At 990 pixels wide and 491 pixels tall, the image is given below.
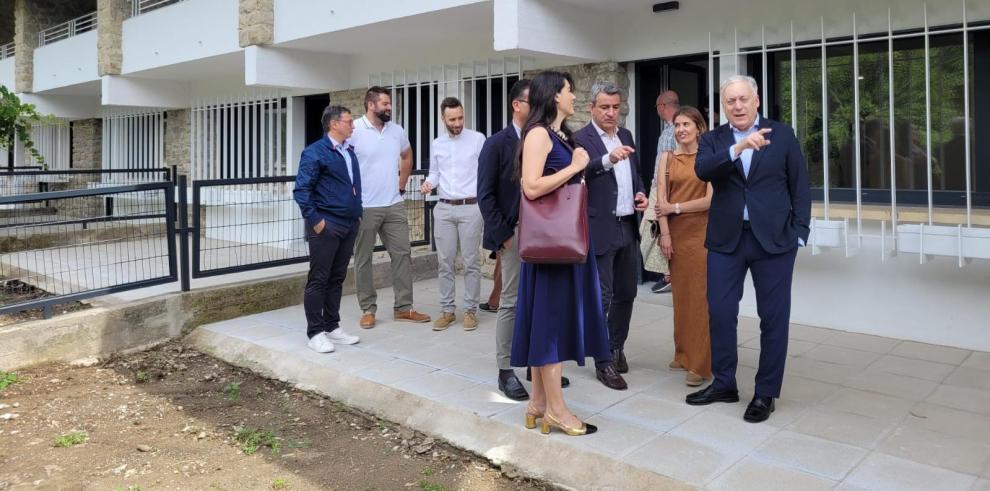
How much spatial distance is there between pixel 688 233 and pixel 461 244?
2137 millimetres

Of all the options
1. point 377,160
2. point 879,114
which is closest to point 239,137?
point 377,160

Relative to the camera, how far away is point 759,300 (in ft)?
13.3

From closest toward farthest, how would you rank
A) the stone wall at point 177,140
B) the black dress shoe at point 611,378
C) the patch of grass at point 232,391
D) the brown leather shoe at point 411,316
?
the black dress shoe at point 611,378, the patch of grass at point 232,391, the brown leather shoe at point 411,316, the stone wall at point 177,140

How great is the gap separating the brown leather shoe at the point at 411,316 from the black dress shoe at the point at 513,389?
207cm

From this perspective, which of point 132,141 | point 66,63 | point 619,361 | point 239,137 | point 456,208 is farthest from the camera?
point 132,141

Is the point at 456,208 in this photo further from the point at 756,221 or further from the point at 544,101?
the point at 756,221

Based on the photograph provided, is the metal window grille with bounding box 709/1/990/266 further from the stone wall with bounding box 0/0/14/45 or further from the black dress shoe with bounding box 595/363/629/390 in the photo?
the stone wall with bounding box 0/0/14/45

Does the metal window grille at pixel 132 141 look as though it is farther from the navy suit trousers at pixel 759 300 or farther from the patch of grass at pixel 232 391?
the navy suit trousers at pixel 759 300

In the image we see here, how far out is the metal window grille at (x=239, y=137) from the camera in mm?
11773

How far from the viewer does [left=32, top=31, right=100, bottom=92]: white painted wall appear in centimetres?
1405

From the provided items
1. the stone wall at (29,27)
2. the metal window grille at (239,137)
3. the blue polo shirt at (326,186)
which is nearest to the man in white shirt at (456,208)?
the blue polo shirt at (326,186)

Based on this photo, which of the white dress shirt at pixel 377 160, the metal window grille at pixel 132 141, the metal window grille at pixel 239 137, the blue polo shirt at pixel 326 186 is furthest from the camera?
the metal window grille at pixel 132 141

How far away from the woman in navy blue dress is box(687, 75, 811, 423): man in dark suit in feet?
2.54

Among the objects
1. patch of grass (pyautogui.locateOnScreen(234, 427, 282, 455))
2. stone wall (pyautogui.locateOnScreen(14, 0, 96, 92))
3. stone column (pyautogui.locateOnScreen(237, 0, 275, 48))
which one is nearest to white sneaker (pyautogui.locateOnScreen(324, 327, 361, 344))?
patch of grass (pyautogui.locateOnScreen(234, 427, 282, 455))
